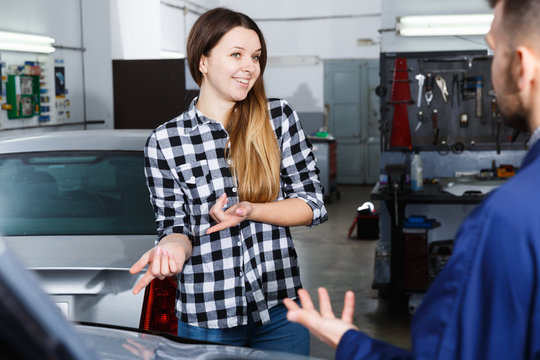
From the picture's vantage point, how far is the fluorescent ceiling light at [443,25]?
5.40 meters

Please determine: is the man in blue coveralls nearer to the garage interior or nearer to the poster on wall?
the garage interior

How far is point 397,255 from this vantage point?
5.11m

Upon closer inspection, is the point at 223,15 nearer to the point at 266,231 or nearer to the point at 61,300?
the point at 266,231

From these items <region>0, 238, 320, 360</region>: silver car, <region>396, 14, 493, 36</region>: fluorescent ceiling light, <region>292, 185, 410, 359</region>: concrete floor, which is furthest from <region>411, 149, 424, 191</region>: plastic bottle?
<region>0, 238, 320, 360</region>: silver car

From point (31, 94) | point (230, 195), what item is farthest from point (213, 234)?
point (31, 94)

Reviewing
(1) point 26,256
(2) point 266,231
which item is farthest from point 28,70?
(2) point 266,231

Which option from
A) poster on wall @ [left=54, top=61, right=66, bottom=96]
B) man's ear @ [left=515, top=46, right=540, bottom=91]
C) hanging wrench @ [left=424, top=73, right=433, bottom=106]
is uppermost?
poster on wall @ [left=54, top=61, right=66, bottom=96]

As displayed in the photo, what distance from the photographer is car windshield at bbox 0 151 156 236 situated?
2.58 m

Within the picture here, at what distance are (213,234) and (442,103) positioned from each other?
13.8 feet

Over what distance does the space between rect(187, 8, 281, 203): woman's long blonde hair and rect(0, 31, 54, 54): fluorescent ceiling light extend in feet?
18.6

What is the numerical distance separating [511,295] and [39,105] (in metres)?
7.61

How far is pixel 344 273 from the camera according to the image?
20.7ft

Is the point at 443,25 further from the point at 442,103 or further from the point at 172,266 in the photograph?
the point at 172,266

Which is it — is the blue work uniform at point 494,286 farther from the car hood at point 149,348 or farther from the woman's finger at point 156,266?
the woman's finger at point 156,266
